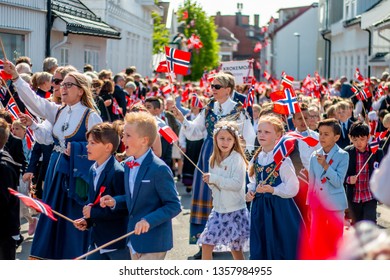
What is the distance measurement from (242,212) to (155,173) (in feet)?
7.27

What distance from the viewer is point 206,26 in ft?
279

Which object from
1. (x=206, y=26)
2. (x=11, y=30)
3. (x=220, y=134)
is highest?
(x=206, y=26)

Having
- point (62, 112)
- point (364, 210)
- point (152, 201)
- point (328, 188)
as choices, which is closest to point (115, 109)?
point (364, 210)

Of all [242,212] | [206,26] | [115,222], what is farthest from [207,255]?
[206,26]

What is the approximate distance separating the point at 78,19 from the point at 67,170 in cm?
1596

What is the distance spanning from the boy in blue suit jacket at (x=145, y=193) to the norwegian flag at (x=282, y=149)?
5.24ft

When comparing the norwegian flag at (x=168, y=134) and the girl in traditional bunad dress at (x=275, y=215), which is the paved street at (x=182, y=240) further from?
the norwegian flag at (x=168, y=134)

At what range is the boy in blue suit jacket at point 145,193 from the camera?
20.0 feet

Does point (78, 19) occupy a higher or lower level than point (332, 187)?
higher

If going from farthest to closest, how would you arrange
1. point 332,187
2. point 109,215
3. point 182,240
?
1. point 182,240
2. point 332,187
3. point 109,215

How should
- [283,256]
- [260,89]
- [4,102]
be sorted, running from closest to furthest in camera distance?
[283,256], [4,102], [260,89]

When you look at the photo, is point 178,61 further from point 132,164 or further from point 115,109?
point 132,164

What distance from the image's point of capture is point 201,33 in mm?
84688
